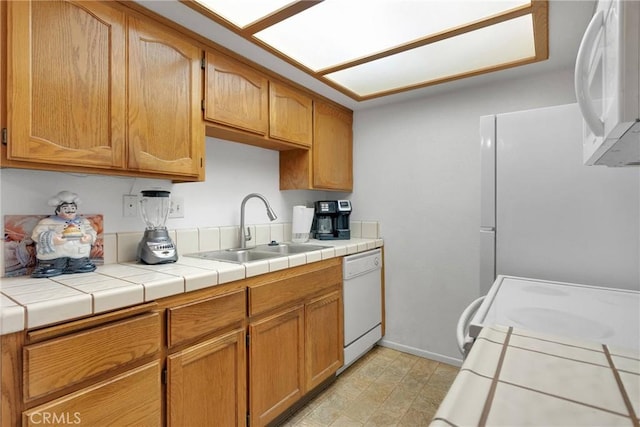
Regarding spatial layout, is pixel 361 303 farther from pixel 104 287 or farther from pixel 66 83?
pixel 66 83

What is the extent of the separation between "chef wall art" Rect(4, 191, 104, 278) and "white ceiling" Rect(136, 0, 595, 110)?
2.98 feet

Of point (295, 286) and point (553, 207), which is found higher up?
point (553, 207)

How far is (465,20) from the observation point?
1451mm

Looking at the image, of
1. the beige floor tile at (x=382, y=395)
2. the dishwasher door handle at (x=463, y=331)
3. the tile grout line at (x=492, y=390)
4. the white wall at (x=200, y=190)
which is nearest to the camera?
the tile grout line at (x=492, y=390)

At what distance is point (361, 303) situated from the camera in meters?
2.34

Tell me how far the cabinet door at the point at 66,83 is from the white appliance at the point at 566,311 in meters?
1.46

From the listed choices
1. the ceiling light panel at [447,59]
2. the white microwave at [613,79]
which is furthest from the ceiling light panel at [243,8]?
the white microwave at [613,79]

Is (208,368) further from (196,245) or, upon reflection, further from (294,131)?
(294,131)

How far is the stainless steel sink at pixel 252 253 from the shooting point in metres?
1.89

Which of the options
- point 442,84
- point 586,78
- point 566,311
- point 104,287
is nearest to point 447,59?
point 442,84

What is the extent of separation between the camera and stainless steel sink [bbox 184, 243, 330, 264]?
1889 mm

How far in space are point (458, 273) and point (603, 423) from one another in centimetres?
205

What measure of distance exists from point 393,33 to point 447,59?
A: 501 mm
